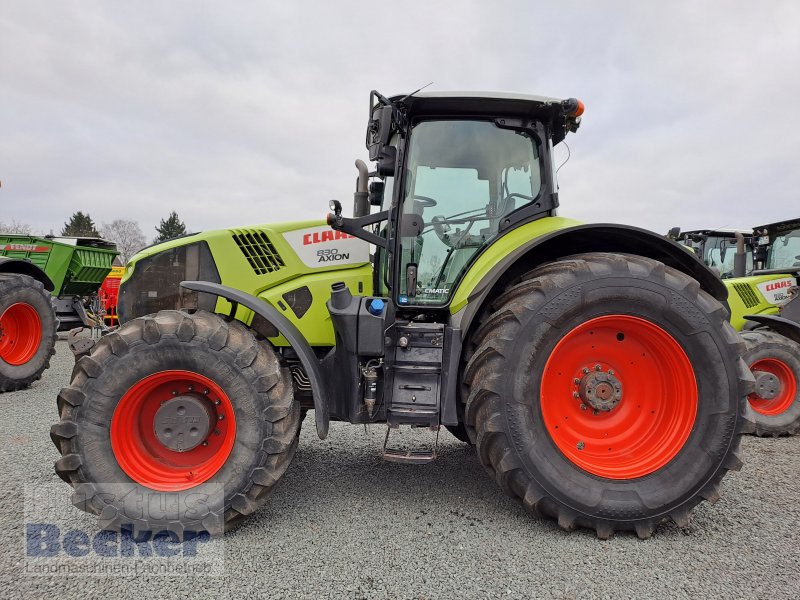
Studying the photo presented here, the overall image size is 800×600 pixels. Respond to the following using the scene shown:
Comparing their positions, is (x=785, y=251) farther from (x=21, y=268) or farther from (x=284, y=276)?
(x=21, y=268)

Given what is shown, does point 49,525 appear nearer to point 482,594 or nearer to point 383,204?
point 482,594

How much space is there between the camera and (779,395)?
197 inches

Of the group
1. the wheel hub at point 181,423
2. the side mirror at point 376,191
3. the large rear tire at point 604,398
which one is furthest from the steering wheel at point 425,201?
the wheel hub at point 181,423

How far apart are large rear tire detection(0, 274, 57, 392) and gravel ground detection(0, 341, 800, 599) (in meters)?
3.41

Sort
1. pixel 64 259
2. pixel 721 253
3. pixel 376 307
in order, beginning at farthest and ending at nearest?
pixel 64 259 → pixel 721 253 → pixel 376 307

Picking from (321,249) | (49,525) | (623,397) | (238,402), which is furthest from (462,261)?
(49,525)

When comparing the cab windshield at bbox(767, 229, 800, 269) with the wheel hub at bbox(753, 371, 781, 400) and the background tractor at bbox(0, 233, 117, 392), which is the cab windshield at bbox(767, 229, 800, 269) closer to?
the wheel hub at bbox(753, 371, 781, 400)

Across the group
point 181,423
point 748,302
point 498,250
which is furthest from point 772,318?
point 181,423

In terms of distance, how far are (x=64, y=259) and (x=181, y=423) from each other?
830cm

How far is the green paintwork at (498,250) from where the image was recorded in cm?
284

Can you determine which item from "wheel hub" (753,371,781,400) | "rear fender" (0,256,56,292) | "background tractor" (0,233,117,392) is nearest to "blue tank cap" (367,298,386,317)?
"wheel hub" (753,371,781,400)

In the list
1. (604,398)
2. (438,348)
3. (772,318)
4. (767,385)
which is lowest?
(767,385)

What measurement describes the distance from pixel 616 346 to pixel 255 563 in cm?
216

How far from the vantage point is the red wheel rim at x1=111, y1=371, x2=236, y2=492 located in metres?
2.62
